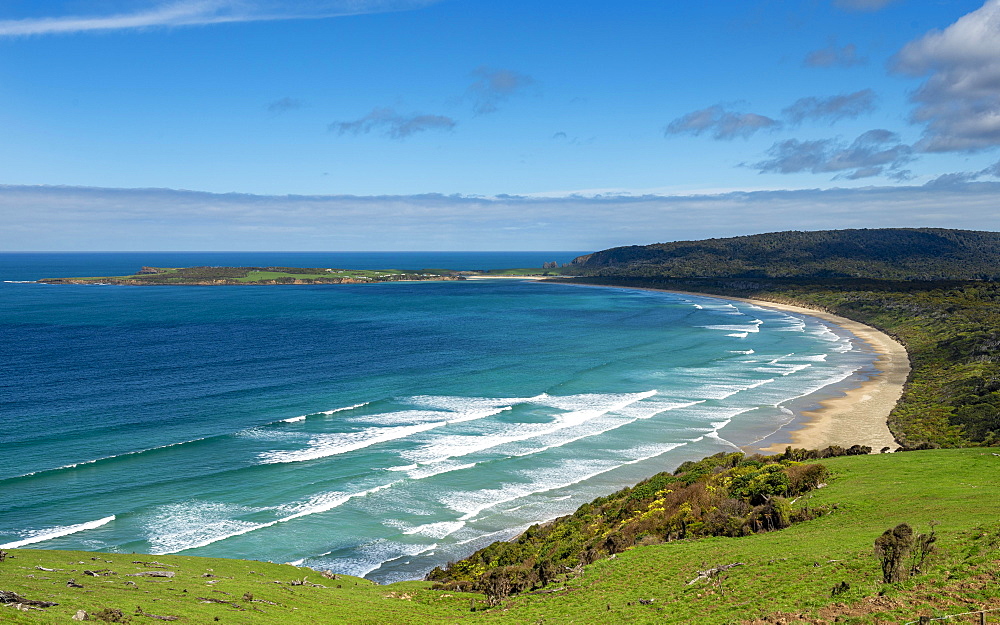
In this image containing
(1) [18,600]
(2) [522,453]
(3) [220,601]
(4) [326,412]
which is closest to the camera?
(1) [18,600]

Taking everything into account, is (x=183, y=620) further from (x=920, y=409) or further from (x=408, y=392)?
(x=920, y=409)

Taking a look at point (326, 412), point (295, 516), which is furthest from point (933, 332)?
point (295, 516)

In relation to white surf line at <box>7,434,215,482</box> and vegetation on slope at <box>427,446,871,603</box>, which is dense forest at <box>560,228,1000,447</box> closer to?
vegetation on slope at <box>427,446,871,603</box>

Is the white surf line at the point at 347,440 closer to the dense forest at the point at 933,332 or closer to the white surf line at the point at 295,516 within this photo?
the white surf line at the point at 295,516

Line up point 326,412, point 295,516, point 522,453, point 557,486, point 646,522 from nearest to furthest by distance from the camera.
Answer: point 646,522 → point 295,516 → point 557,486 → point 522,453 → point 326,412

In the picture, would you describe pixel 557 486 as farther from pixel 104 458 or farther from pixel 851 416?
pixel 851 416

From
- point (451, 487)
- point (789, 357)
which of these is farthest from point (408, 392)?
point (789, 357)

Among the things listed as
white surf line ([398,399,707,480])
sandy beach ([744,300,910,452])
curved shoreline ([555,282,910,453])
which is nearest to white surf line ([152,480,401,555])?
white surf line ([398,399,707,480])
